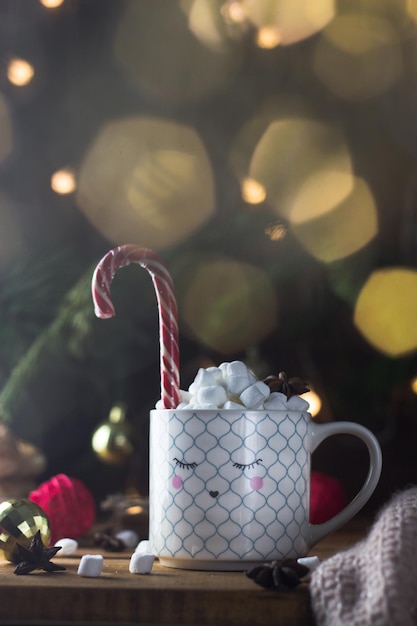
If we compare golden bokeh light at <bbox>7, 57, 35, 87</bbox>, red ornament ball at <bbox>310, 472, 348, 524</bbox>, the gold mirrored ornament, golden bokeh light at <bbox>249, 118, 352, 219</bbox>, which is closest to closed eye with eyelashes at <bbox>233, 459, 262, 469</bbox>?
red ornament ball at <bbox>310, 472, 348, 524</bbox>

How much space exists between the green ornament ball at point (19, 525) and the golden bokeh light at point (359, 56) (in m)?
0.78

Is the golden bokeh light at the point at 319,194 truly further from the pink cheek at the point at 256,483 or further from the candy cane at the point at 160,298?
the pink cheek at the point at 256,483

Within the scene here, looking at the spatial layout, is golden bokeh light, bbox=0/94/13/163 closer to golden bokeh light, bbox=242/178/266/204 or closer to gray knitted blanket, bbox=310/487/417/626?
golden bokeh light, bbox=242/178/266/204

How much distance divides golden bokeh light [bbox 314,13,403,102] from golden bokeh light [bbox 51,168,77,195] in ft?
1.36

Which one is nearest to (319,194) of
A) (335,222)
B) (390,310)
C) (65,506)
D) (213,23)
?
(335,222)

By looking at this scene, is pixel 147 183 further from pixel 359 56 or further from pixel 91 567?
pixel 91 567

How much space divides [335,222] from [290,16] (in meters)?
0.34

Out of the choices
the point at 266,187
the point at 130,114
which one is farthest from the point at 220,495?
the point at 130,114

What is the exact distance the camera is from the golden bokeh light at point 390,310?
3.53 feet

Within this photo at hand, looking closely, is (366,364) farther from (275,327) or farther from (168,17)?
(168,17)

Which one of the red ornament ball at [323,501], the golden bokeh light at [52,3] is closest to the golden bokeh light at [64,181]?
the golden bokeh light at [52,3]

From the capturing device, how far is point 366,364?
3.67 ft

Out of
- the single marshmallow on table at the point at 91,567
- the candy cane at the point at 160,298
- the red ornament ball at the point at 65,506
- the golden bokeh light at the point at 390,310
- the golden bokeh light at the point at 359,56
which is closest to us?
the single marshmallow on table at the point at 91,567

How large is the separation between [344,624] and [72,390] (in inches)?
29.4
